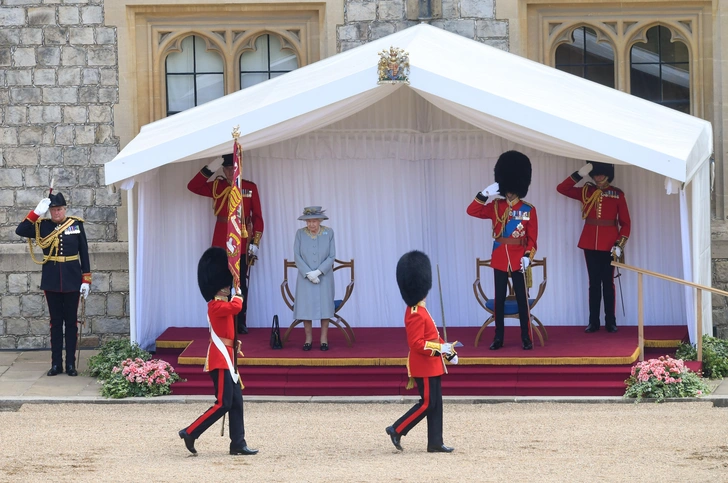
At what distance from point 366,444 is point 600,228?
3.60m

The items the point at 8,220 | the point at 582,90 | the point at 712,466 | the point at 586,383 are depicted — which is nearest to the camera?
the point at 712,466

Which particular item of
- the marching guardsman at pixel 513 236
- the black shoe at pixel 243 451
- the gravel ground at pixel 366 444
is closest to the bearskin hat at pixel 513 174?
the marching guardsman at pixel 513 236

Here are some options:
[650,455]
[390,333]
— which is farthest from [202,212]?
[650,455]

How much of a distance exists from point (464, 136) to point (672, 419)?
368 cm

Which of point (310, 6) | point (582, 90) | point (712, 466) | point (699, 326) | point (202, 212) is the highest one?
point (310, 6)

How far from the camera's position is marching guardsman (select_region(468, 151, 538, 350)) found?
31.7ft

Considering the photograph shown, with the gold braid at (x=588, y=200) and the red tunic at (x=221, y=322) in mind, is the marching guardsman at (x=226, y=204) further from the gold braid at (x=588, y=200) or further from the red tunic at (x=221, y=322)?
the red tunic at (x=221, y=322)

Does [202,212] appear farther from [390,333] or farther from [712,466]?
[712,466]

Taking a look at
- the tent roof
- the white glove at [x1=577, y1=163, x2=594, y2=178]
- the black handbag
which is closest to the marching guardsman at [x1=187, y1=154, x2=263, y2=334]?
the tent roof

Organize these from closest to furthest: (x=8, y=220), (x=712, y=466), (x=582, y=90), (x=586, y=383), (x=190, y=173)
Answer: (x=712, y=466), (x=586, y=383), (x=582, y=90), (x=190, y=173), (x=8, y=220)

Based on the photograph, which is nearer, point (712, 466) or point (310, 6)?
point (712, 466)

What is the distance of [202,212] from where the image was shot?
11.0 metres

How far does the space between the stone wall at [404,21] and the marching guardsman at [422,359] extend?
468 centimetres

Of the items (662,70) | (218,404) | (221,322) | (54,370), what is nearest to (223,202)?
(54,370)
